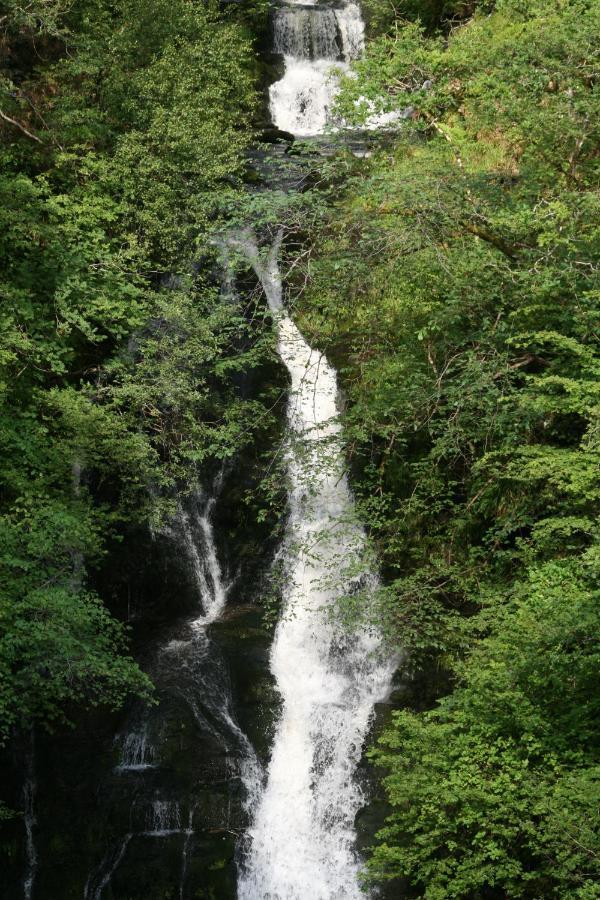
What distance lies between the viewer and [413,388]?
1059 centimetres

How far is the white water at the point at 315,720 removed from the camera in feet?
32.9

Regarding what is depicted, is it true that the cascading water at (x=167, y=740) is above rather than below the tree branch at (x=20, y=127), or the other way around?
below

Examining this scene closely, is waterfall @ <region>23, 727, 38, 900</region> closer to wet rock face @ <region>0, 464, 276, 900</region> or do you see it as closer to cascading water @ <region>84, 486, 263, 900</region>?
wet rock face @ <region>0, 464, 276, 900</region>

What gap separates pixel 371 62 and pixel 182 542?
6.66 metres

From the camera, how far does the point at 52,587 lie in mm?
9828

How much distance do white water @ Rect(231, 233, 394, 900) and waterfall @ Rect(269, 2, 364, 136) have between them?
10.2 metres

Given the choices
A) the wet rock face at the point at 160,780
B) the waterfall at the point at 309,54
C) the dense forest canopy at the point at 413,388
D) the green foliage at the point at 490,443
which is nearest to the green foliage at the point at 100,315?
the dense forest canopy at the point at 413,388

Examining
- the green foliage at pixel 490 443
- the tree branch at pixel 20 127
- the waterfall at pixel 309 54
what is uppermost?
the waterfall at pixel 309 54

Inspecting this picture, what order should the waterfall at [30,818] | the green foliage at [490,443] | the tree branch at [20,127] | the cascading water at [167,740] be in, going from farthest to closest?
the tree branch at [20,127]
the waterfall at [30,818]
the cascading water at [167,740]
the green foliage at [490,443]

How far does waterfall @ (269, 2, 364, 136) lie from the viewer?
20.4 m

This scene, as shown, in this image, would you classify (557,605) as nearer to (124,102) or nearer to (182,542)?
(182,542)

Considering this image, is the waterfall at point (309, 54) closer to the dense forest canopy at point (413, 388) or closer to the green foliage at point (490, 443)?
the dense forest canopy at point (413, 388)

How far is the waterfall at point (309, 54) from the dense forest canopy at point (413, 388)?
233 inches

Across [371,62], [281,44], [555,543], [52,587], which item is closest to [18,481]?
[52,587]
